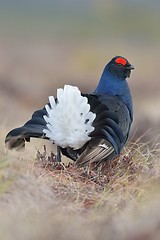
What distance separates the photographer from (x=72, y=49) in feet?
111

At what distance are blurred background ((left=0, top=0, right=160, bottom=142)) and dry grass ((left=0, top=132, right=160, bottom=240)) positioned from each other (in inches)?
133

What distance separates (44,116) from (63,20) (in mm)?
41635

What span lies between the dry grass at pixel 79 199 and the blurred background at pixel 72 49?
3371 millimetres

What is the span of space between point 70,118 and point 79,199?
30.3 inches

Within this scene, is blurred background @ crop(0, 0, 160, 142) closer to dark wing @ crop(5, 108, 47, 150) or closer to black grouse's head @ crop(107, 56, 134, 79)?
black grouse's head @ crop(107, 56, 134, 79)

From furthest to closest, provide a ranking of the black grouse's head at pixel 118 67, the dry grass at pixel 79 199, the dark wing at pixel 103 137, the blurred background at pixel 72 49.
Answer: the blurred background at pixel 72 49 → the black grouse's head at pixel 118 67 → the dark wing at pixel 103 137 → the dry grass at pixel 79 199

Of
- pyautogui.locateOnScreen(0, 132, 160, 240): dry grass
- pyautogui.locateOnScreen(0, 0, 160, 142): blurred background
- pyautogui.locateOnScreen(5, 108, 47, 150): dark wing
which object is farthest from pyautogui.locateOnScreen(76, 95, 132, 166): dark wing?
pyautogui.locateOnScreen(0, 0, 160, 142): blurred background

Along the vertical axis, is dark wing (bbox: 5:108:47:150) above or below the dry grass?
above

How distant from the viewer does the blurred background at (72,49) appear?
17975 mm

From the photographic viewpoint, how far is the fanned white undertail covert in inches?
247

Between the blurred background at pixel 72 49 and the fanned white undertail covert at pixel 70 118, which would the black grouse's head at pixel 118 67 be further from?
the blurred background at pixel 72 49

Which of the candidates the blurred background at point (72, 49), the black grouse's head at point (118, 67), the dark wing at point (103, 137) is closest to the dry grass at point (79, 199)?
the dark wing at point (103, 137)

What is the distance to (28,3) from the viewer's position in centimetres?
5553

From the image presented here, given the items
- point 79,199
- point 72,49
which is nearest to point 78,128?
point 79,199
